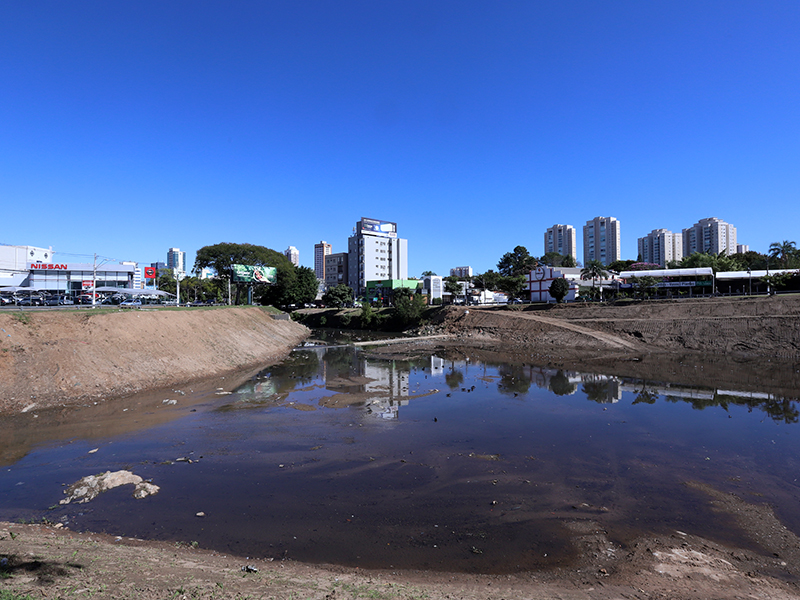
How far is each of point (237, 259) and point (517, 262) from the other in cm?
6938

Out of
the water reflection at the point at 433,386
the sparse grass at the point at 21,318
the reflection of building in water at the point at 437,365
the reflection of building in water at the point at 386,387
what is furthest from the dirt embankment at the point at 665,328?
the sparse grass at the point at 21,318

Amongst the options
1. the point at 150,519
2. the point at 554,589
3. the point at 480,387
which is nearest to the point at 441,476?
the point at 554,589

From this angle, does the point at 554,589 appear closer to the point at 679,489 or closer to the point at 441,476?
the point at 441,476

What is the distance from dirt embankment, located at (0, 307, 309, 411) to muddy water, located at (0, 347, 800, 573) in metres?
2.88

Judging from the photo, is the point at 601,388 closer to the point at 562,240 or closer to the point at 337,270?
the point at 337,270

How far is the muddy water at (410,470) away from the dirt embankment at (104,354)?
2.88m

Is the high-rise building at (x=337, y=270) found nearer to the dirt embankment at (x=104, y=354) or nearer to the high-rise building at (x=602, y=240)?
the dirt embankment at (x=104, y=354)

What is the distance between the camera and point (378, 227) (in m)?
133

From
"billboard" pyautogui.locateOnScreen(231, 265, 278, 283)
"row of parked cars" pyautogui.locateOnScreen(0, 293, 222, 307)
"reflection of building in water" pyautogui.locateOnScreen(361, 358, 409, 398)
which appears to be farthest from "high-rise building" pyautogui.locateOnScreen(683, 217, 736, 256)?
"row of parked cars" pyautogui.locateOnScreen(0, 293, 222, 307)

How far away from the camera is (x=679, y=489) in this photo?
1318cm

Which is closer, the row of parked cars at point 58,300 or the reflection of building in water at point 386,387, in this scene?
the reflection of building in water at point 386,387

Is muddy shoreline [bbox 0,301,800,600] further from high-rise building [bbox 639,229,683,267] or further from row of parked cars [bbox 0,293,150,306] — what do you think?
high-rise building [bbox 639,229,683,267]

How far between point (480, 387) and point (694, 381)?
1762cm

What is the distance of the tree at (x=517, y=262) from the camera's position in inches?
4178
